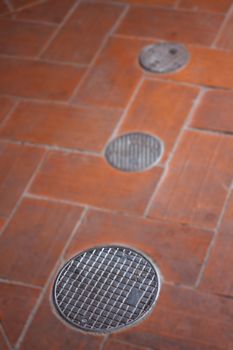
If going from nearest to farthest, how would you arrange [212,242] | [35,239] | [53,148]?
[212,242]
[35,239]
[53,148]

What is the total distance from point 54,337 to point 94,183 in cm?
84

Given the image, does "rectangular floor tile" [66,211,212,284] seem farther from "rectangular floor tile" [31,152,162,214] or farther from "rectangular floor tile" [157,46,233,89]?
"rectangular floor tile" [157,46,233,89]

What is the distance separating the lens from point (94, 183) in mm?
3090

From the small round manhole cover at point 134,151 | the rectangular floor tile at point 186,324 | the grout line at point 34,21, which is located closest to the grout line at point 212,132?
the small round manhole cover at point 134,151

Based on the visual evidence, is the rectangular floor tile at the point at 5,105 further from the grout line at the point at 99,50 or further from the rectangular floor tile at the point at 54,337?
the rectangular floor tile at the point at 54,337

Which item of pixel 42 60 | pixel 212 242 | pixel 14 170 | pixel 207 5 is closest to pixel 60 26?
pixel 42 60

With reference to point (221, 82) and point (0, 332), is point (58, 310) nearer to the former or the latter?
point (0, 332)

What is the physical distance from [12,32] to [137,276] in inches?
83.7

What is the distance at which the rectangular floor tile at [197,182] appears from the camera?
2.89 metres

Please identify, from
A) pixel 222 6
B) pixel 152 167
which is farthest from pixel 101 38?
pixel 152 167

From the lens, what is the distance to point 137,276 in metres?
2.69

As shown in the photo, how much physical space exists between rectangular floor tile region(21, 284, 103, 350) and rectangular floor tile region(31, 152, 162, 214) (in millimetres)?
633

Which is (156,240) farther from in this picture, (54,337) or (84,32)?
(84,32)

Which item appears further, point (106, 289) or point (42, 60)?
point (42, 60)
